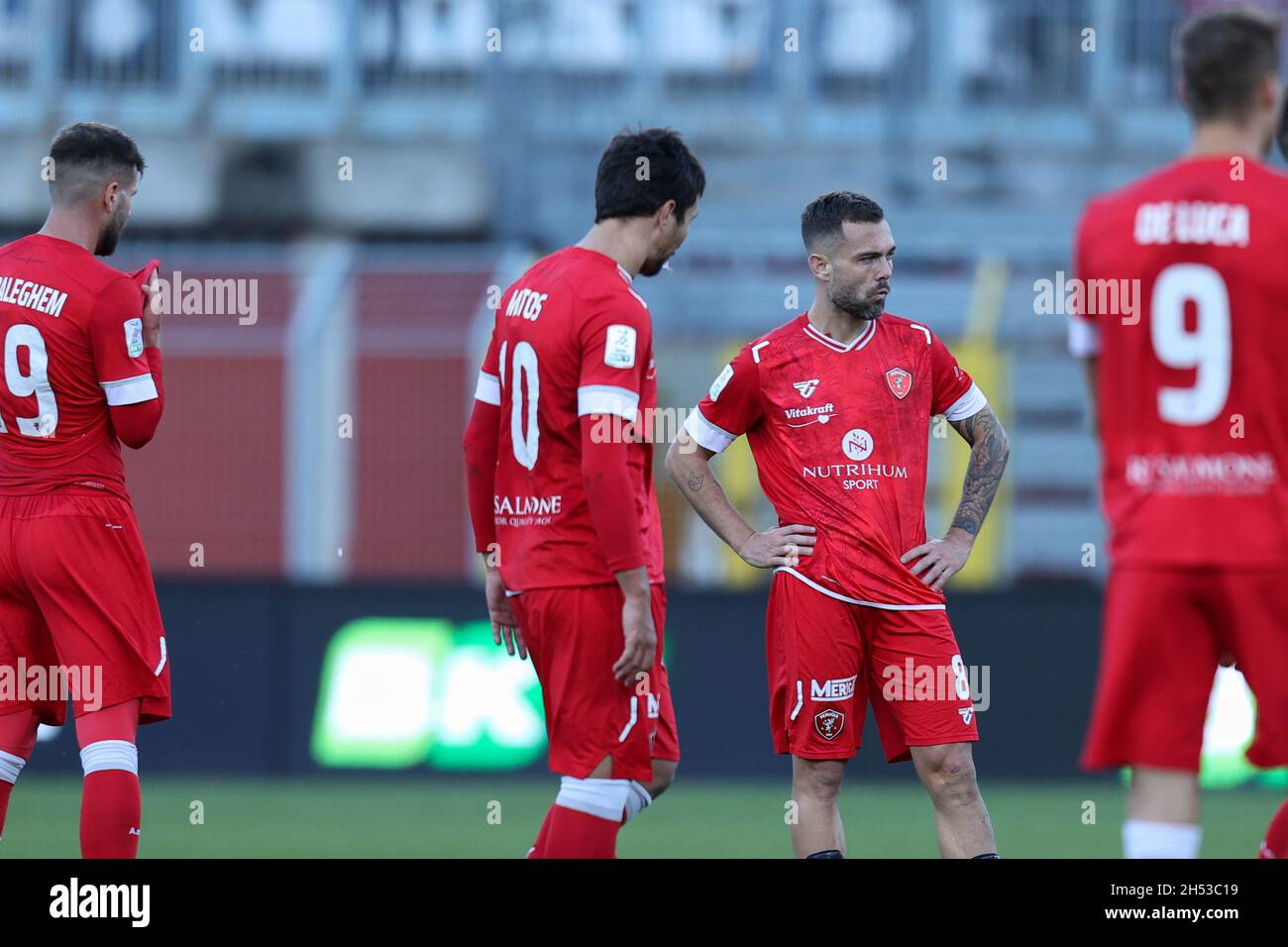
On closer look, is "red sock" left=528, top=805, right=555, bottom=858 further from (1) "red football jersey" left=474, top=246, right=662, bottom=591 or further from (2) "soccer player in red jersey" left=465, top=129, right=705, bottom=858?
(1) "red football jersey" left=474, top=246, right=662, bottom=591

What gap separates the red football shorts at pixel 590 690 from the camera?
200 inches

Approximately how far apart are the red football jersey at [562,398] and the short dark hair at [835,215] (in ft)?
2.72

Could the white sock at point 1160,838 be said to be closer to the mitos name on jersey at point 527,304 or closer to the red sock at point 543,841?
the red sock at point 543,841

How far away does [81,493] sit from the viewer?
5309 millimetres

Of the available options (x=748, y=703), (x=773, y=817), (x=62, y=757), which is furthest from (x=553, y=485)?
(x=62, y=757)

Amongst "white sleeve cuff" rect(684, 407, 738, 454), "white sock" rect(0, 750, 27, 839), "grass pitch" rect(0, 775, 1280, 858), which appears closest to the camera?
"white sock" rect(0, 750, 27, 839)

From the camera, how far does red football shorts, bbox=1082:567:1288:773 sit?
3990mm

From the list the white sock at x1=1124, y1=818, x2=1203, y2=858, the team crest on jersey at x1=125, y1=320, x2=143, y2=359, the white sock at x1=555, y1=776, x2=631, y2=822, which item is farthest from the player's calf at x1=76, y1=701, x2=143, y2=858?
the white sock at x1=1124, y1=818, x2=1203, y2=858

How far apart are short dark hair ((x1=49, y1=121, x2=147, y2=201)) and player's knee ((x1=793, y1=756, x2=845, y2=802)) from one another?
2761 mm

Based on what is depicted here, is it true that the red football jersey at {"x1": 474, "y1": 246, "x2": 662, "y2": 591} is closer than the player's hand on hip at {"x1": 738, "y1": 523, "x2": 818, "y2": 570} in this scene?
Yes

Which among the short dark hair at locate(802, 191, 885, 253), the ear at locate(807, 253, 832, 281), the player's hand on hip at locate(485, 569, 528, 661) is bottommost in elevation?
the player's hand on hip at locate(485, 569, 528, 661)

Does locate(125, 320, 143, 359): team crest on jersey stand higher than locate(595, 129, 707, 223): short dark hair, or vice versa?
locate(595, 129, 707, 223): short dark hair

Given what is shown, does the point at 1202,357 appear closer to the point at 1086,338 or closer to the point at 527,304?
the point at 1086,338
